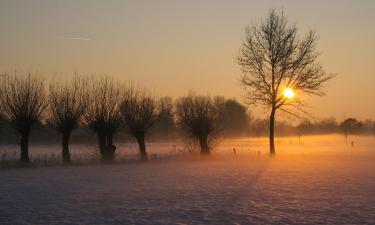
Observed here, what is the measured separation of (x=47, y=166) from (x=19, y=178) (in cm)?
822

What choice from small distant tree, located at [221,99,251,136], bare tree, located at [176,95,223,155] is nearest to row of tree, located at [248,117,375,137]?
small distant tree, located at [221,99,251,136]

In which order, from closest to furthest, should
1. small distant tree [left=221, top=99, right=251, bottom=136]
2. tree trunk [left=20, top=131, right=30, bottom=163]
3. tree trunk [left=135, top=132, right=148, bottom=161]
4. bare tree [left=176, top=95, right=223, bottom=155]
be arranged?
1. tree trunk [left=20, top=131, right=30, bottom=163]
2. tree trunk [left=135, top=132, right=148, bottom=161]
3. bare tree [left=176, top=95, right=223, bottom=155]
4. small distant tree [left=221, top=99, right=251, bottom=136]

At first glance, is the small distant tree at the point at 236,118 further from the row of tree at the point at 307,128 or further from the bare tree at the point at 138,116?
the bare tree at the point at 138,116

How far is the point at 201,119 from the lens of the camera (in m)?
43.1

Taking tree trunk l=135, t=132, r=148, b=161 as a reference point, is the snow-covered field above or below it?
below

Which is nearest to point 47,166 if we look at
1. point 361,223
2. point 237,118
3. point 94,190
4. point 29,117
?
point 29,117

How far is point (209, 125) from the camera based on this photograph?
43188 millimetres

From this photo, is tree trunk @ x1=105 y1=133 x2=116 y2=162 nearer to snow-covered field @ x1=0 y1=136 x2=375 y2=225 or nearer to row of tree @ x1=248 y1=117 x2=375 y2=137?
snow-covered field @ x1=0 y1=136 x2=375 y2=225

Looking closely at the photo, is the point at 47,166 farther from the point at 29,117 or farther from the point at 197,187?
the point at 197,187

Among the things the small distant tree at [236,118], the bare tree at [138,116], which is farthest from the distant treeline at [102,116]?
the small distant tree at [236,118]

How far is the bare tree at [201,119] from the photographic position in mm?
43031

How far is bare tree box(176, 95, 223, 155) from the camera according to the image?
4303 cm

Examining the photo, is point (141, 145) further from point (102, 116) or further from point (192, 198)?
point (192, 198)

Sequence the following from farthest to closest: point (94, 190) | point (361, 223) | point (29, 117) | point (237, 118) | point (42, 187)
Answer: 1. point (237, 118)
2. point (29, 117)
3. point (42, 187)
4. point (94, 190)
5. point (361, 223)
